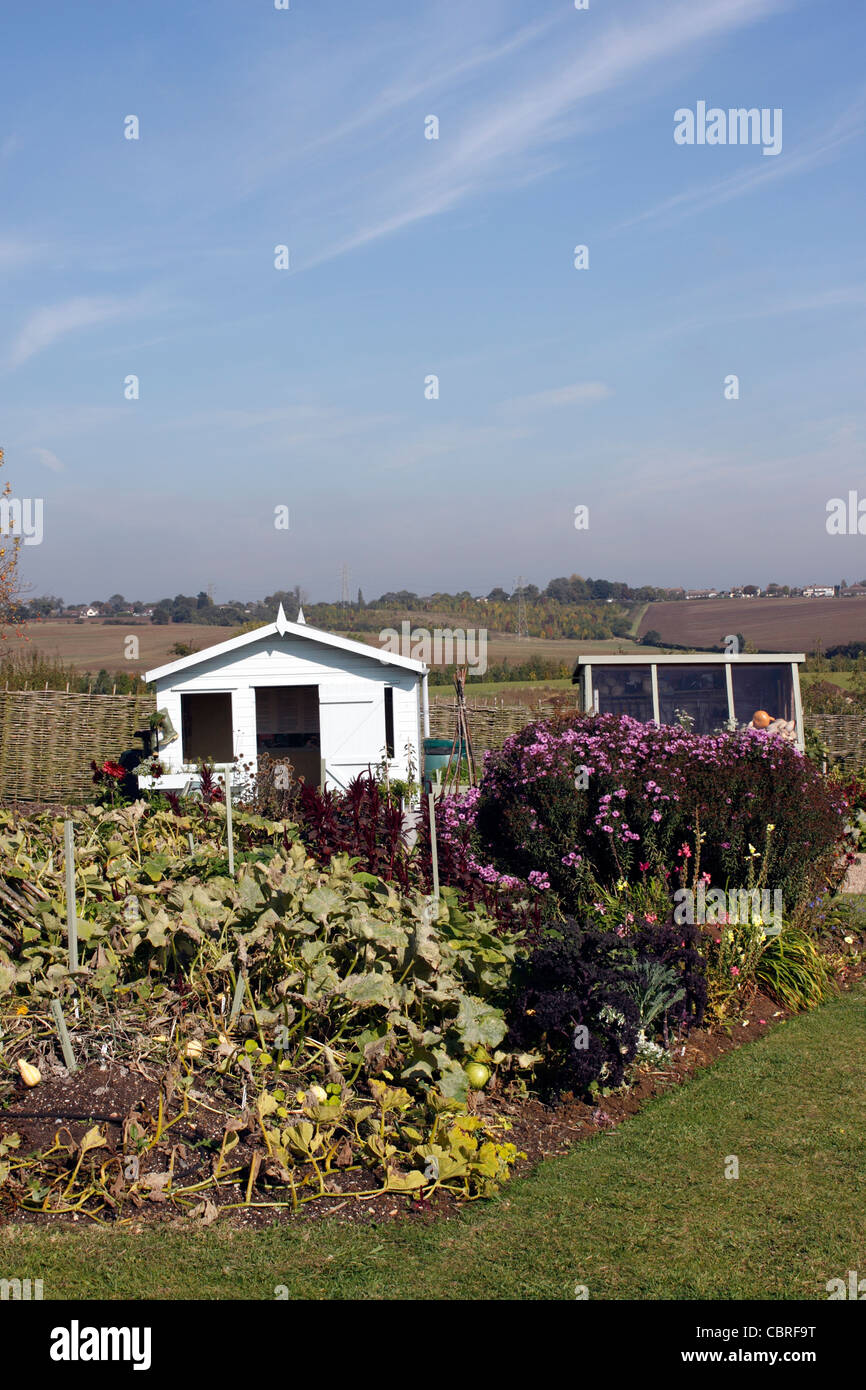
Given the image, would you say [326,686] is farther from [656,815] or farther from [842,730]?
[842,730]

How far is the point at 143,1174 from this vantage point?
3969mm

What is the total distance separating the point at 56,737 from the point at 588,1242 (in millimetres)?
17843

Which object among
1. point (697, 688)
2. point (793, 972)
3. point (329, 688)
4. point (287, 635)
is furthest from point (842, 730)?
point (793, 972)

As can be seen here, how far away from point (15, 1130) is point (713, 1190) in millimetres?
2775

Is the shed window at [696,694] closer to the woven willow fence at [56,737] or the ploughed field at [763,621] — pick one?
the woven willow fence at [56,737]

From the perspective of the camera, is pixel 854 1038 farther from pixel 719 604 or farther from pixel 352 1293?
pixel 719 604

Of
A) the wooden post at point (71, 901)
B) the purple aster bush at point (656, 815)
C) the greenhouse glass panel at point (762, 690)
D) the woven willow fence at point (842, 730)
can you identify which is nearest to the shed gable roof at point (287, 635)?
the greenhouse glass panel at point (762, 690)

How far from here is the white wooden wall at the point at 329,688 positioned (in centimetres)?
1507

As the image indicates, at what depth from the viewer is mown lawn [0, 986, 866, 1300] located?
339cm

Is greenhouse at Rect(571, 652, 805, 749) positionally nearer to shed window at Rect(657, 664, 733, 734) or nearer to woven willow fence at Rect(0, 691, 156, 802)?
shed window at Rect(657, 664, 733, 734)

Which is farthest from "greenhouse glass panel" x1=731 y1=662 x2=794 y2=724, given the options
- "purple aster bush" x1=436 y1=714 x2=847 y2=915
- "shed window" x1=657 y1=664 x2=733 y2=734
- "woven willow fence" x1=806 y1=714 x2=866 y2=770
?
"woven willow fence" x1=806 y1=714 x2=866 y2=770

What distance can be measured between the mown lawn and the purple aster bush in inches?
114

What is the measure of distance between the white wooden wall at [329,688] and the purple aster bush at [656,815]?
6764 mm
